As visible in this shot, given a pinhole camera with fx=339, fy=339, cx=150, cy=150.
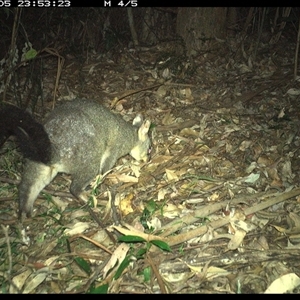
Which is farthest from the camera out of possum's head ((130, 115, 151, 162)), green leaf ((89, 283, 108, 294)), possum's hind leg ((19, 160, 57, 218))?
possum's head ((130, 115, 151, 162))

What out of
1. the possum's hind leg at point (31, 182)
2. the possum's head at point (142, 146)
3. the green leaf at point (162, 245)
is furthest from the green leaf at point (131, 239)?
the possum's head at point (142, 146)

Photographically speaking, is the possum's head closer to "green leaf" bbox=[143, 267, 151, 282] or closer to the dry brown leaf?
the dry brown leaf

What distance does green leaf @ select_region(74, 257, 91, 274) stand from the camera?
3065 mm

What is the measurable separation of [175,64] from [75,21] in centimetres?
263

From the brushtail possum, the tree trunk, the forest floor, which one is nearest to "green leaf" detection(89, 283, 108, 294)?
the forest floor

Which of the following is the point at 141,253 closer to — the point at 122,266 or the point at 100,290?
the point at 122,266

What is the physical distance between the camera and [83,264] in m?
3.10

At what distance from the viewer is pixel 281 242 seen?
11.1 ft

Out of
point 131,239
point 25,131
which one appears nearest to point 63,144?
point 25,131

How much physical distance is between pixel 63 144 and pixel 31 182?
546 millimetres

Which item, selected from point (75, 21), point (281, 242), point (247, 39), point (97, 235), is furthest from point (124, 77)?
point (281, 242)

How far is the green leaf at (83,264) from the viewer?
3065 mm

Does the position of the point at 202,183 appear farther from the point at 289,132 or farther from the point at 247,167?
the point at 289,132

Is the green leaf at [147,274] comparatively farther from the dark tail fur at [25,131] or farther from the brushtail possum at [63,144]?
the dark tail fur at [25,131]
